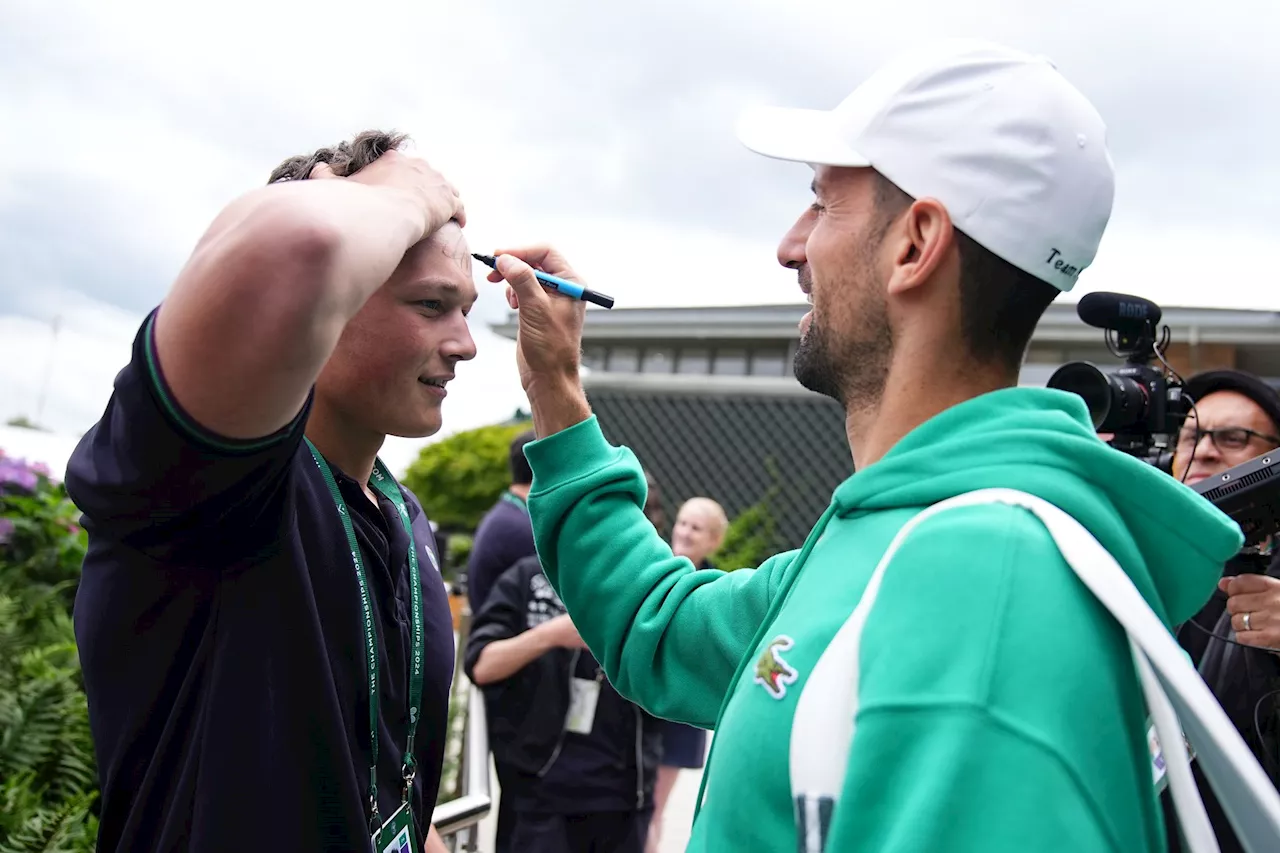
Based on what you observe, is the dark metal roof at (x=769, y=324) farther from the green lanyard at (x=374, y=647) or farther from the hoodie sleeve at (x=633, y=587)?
the green lanyard at (x=374, y=647)

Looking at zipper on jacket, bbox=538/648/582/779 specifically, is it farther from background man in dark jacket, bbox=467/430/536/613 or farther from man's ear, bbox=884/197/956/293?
man's ear, bbox=884/197/956/293

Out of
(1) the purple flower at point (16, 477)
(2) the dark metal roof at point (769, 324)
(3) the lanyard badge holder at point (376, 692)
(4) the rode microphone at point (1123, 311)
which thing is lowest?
(1) the purple flower at point (16, 477)

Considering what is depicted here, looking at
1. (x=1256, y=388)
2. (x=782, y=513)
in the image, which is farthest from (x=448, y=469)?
(x=1256, y=388)

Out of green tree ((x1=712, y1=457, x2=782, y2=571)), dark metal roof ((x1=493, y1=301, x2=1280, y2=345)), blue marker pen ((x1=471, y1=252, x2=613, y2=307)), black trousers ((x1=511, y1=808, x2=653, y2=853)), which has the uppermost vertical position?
dark metal roof ((x1=493, y1=301, x2=1280, y2=345))

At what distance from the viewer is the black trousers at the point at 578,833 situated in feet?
14.5

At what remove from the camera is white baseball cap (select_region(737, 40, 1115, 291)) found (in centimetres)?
148

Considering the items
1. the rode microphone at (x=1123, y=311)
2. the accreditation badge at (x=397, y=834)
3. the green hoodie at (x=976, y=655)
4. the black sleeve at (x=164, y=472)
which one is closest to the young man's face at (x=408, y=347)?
the black sleeve at (x=164, y=472)

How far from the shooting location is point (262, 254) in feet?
3.53

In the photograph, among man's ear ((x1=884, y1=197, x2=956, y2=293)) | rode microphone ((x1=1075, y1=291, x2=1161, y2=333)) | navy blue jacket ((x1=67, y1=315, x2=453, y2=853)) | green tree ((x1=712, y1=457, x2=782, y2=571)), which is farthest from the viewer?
green tree ((x1=712, y1=457, x2=782, y2=571))

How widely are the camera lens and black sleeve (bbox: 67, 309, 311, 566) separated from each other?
2183 mm

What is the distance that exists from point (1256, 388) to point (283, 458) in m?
3.51

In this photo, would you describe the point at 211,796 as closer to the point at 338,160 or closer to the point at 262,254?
the point at 262,254

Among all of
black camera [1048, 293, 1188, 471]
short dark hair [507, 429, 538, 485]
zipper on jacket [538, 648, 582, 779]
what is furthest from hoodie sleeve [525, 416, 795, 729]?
short dark hair [507, 429, 538, 485]

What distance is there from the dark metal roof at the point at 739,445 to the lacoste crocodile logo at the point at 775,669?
19402 millimetres
